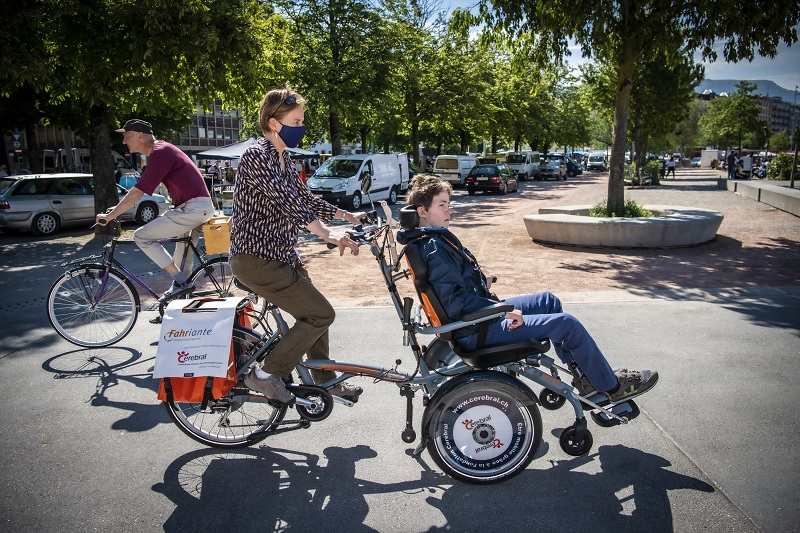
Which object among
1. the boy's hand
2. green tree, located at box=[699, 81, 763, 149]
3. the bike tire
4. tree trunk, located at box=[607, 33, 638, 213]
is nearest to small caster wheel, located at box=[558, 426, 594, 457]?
the boy's hand

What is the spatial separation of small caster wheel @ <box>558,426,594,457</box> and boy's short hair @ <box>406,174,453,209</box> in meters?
1.44

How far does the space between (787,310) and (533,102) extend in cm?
4800

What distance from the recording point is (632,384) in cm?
337

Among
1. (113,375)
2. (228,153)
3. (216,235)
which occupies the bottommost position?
(113,375)

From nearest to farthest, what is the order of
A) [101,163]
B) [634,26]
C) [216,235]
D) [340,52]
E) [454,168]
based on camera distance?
[216,235] → [634,26] → [101,163] → [340,52] → [454,168]

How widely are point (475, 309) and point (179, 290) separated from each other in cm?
319

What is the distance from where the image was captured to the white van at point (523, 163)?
4344 centimetres

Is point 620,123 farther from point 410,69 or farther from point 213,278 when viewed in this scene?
point 410,69

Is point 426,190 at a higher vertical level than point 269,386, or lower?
higher

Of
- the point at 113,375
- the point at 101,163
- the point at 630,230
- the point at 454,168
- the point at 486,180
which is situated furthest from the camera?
the point at 454,168

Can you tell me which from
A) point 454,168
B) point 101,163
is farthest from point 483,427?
point 454,168

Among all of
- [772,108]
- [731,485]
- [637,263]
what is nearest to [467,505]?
[731,485]

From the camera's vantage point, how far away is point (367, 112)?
88.3 feet

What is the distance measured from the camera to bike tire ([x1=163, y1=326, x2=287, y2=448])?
354 centimetres
